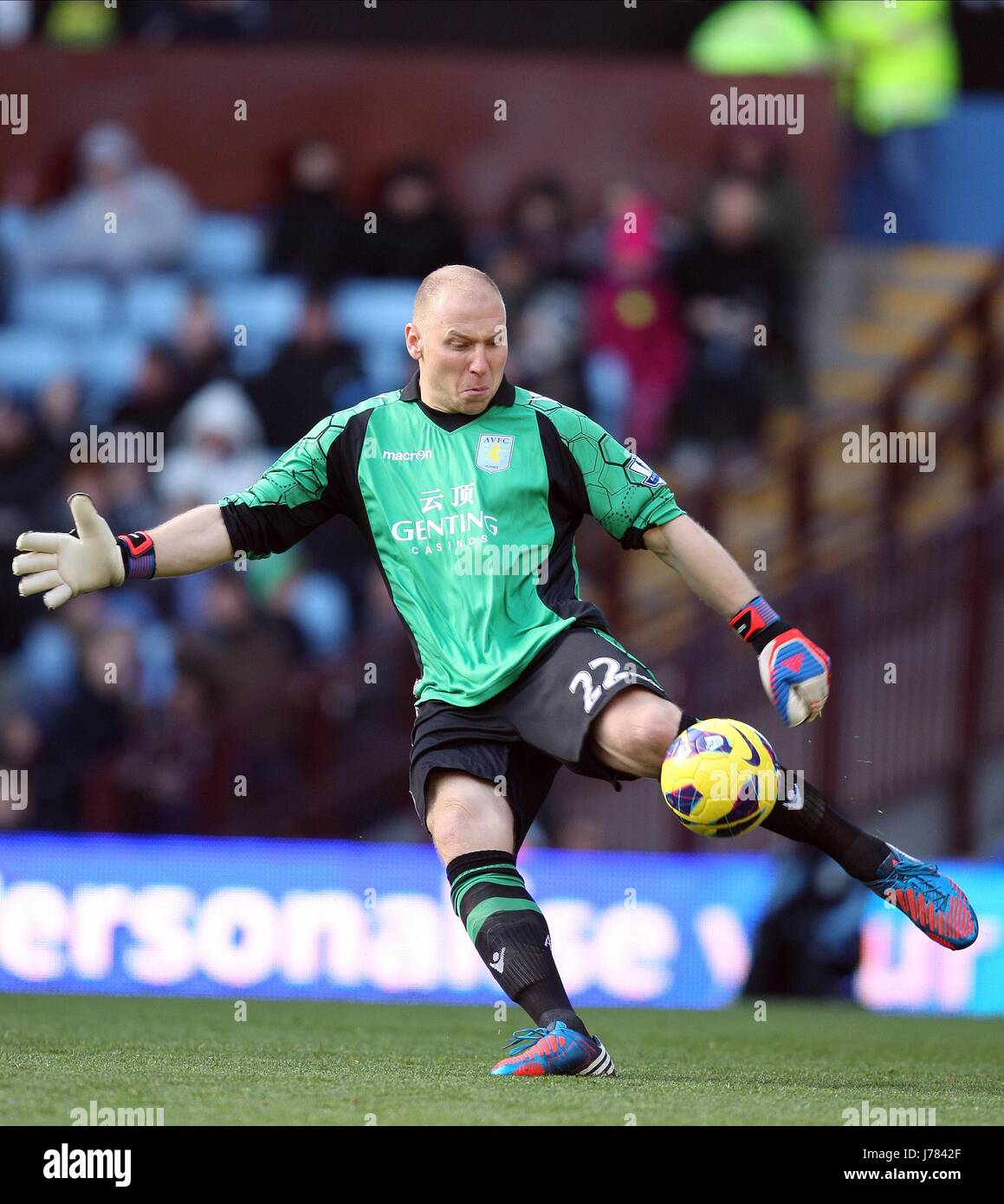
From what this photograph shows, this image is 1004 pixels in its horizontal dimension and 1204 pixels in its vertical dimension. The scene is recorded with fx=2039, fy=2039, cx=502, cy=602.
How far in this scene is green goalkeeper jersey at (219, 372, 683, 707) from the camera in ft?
16.9

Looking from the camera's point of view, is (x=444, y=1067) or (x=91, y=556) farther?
(x=444, y=1067)

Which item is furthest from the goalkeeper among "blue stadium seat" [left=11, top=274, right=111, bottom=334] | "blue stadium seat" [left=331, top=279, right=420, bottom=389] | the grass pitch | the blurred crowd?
"blue stadium seat" [left=11, top=274, right=111, bottom=334]

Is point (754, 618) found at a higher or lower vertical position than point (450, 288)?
lower

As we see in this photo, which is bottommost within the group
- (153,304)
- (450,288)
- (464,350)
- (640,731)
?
(640,731)

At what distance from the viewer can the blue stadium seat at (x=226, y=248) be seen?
12586 mm

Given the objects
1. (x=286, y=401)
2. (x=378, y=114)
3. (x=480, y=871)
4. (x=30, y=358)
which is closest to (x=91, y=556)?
(x=480, y=871)

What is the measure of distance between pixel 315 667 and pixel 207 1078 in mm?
5870

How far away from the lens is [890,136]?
13.6m

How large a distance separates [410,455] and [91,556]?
866 millimetres

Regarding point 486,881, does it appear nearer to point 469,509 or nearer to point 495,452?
point 469,509

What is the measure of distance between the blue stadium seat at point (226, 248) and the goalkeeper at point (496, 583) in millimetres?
7424

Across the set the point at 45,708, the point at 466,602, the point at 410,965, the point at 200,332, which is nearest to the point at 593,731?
the point at 466,602

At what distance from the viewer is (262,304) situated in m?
12.2

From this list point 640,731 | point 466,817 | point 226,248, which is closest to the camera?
point 640,731
